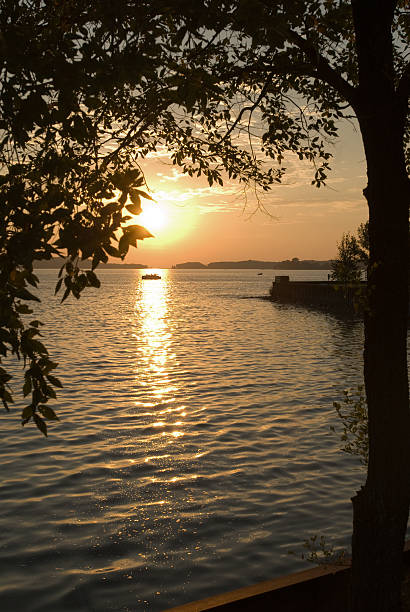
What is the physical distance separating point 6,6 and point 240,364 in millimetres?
23510

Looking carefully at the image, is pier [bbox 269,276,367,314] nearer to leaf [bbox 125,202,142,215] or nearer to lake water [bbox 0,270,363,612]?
lake water [bbox 0,270,363,612]

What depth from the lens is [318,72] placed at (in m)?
5.39

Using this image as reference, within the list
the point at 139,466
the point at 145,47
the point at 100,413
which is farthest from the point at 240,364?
the point at 145,47

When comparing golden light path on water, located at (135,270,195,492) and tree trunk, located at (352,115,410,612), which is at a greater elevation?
tree trunk, located at (352,115,410,612)

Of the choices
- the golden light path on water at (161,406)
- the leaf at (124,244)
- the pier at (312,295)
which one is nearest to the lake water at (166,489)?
the golden light path on water at (161,406)

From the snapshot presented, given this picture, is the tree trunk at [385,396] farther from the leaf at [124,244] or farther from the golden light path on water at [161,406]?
the golden light path on water at [161,406]

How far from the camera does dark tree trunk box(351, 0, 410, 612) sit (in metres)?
4.91

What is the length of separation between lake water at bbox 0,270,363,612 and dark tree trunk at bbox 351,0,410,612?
2697 mm

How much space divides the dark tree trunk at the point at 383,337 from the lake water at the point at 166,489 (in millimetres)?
2697

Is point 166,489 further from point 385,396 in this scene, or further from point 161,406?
point 161,406

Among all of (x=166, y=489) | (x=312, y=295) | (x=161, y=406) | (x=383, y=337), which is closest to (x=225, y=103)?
(x=383, y=337)

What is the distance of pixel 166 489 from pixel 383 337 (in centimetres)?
657

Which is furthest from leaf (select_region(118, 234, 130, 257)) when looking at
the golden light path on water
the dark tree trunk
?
the golden light path on water

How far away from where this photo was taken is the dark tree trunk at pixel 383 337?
4906 mm
